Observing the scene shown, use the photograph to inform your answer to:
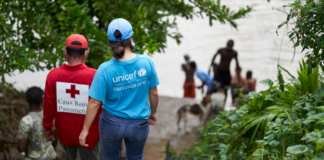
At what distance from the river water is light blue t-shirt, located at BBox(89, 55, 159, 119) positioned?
851cm

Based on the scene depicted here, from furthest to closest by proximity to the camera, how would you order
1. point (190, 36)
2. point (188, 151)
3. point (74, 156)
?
1. point (190, 36)
2. point (188, 151)
3. point (74, 156)

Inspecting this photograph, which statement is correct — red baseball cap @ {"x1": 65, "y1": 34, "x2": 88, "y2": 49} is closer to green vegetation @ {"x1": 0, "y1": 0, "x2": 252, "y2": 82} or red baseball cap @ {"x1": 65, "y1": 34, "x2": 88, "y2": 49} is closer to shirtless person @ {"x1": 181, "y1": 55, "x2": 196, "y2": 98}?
green vegetation @ {"x1": 0, "y1": 0, "x2": 252, "y2": 82}

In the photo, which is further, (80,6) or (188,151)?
(188,151)

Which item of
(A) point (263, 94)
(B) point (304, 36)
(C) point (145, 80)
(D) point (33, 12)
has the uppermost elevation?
(D) point (33, 12)

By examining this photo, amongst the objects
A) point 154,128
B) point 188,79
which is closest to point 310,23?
point 154,128

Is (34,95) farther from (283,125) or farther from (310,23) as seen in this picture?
(310,23)

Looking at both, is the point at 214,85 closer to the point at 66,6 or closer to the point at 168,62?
the point at 66,6

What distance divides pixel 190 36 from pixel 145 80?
14.6m

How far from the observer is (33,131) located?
3.27 m

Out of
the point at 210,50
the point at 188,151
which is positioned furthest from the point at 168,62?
the point at 188,151

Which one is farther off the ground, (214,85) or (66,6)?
(66,6)

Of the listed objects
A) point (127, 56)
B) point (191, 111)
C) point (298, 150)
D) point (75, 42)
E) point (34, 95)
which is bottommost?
point (191, 111)

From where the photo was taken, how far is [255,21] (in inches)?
701

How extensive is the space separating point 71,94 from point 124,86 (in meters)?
0.58
